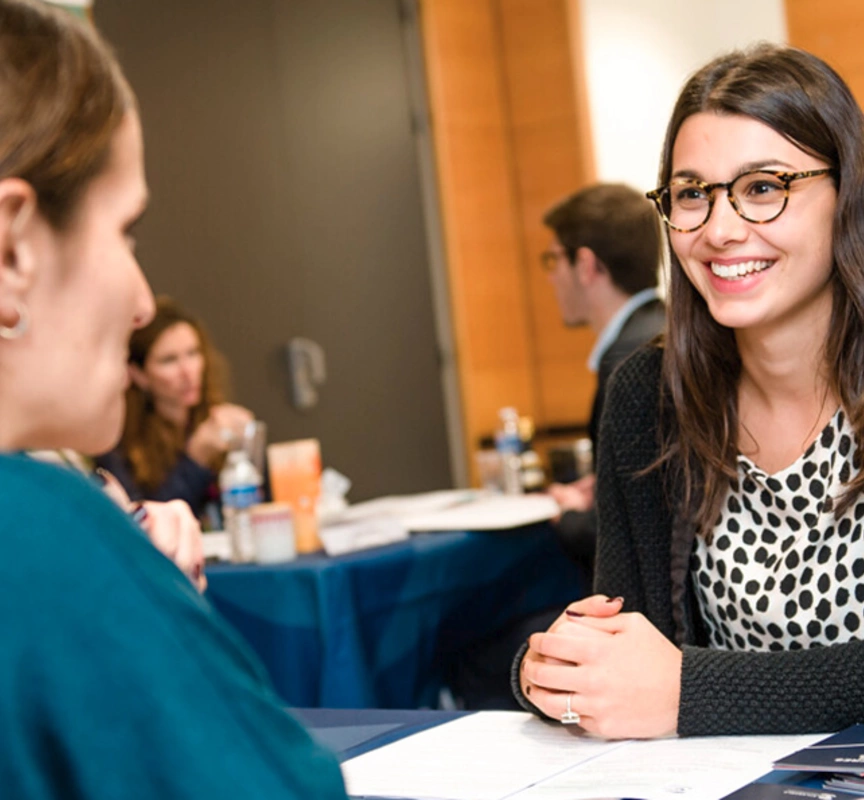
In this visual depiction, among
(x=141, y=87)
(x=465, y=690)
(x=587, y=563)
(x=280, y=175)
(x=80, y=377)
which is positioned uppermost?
(x=141, y=87)

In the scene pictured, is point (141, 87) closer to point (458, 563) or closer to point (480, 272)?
point (480, 272)

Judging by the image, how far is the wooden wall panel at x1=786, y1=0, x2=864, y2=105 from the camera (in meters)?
5.28

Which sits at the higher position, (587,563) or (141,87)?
(141,87)

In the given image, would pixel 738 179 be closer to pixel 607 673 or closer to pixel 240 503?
pixel 607 673


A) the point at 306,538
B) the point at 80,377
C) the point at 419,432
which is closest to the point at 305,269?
the point at 419,432

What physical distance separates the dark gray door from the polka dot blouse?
10.4ft

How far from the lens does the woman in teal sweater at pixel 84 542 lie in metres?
0.50

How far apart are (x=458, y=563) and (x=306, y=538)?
1.25 feet

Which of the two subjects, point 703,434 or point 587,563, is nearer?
point 703,434

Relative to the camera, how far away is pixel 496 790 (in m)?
1.06

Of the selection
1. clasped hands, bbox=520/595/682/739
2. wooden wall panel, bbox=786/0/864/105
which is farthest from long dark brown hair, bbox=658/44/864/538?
Answer: wooden wall panel, bbox=786/0/864/105

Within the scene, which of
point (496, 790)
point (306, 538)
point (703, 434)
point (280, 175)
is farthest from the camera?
point (280, 175)

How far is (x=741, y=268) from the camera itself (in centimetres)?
152

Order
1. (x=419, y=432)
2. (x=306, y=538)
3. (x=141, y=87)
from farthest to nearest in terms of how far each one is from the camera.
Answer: (x=419, y=432) < (x=141, y=87) < (x=306, y=538)
